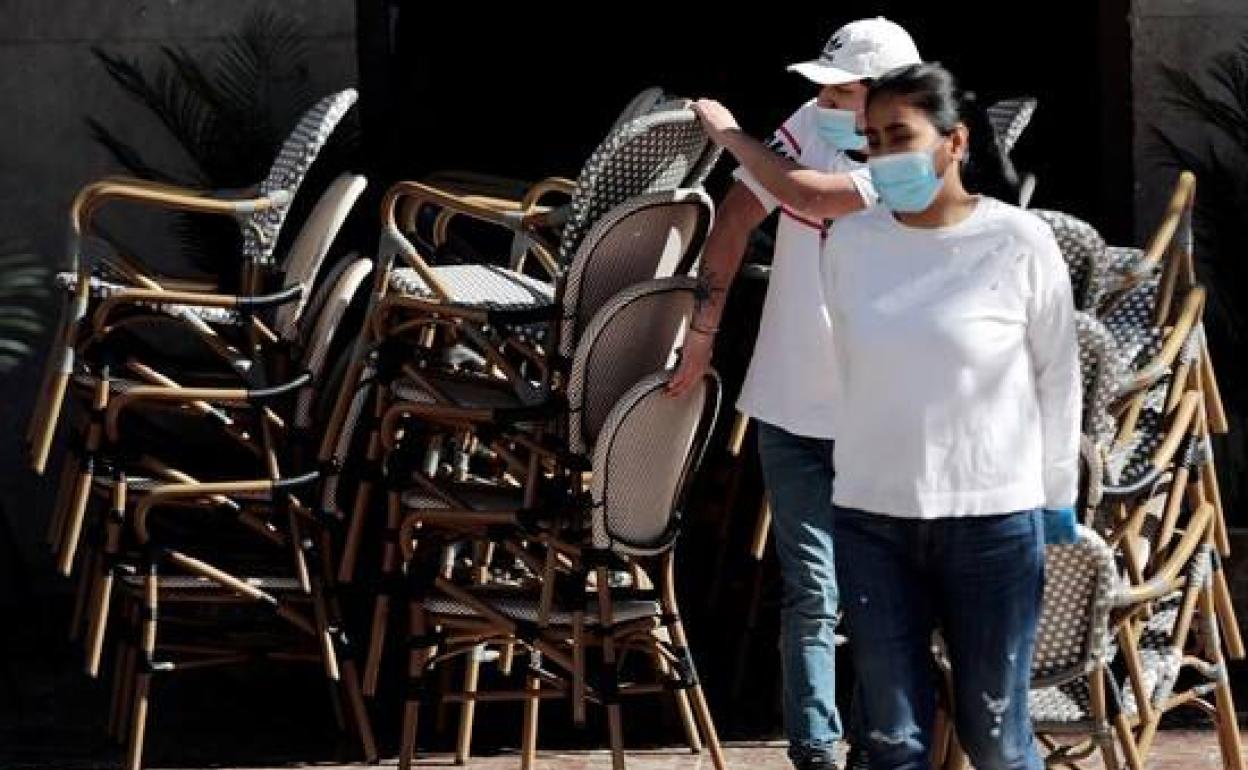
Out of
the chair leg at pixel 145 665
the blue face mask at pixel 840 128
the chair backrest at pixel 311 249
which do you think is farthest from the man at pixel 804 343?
the chair leg at pixel 145 665

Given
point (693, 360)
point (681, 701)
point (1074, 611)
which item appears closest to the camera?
point (1074, 611)

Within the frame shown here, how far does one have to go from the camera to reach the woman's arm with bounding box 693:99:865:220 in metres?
7.02

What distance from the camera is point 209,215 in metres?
9.44

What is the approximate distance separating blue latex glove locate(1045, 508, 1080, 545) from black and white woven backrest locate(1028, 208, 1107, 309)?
116cm

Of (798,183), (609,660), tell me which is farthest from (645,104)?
(609,660)

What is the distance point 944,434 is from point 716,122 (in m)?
1.31

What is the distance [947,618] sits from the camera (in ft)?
20.3

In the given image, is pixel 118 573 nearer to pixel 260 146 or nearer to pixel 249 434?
pixel 249 434

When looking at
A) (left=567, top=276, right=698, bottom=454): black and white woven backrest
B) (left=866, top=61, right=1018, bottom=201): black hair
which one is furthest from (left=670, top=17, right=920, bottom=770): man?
(left=866, top=61, right=1018, bottom=201): black hair

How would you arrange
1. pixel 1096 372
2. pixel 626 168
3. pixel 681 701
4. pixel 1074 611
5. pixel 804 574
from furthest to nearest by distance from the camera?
pixel 681 701
pixel 626 168
pixel 804 574
pixel 1096 372
pixel 1074 611

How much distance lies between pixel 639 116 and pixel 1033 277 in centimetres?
173

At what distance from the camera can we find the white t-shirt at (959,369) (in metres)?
6.10

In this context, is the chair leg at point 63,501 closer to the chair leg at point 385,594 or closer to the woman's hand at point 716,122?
the chair leg at point 385,594

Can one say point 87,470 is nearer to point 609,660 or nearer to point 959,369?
point 609,660
